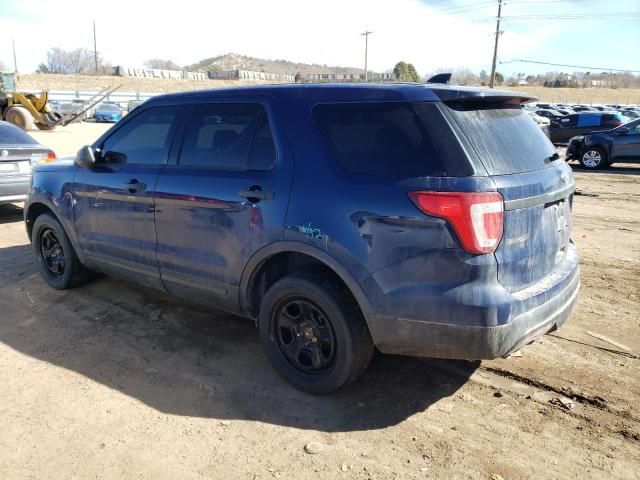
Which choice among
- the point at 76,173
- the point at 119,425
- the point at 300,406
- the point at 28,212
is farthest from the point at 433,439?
the point at 28,212

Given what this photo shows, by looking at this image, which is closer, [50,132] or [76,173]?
[76,173]

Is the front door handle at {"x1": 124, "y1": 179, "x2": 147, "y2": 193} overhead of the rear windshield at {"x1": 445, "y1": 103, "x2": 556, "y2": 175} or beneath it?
beneath

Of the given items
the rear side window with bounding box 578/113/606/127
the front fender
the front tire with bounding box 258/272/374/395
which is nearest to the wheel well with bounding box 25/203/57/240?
the front fender

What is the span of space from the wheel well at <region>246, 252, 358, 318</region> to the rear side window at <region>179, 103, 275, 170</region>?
1.96ft

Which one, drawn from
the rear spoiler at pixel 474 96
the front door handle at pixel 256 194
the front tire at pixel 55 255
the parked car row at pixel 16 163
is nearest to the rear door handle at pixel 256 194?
the front door handle at pixel 256 194

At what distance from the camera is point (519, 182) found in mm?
2908

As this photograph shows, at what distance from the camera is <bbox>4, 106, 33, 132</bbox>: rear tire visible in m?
24.5

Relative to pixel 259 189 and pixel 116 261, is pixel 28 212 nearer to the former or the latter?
pixel 116 261

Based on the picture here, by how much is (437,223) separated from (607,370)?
1.88 metres

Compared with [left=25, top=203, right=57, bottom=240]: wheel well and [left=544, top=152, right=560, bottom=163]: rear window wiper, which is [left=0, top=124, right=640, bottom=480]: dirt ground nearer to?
[left=25, top=203, right=57, bottom=240]: wheel well

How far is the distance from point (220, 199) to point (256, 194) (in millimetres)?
325

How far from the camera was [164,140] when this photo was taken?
13.6ft

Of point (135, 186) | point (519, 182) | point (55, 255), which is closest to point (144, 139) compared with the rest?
point (135, 186)

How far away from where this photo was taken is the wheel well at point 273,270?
3.41 meters
